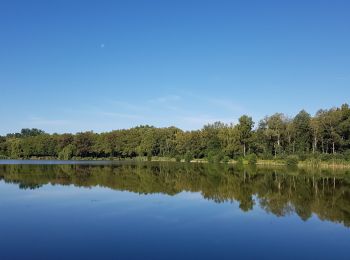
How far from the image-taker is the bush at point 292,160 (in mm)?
66812

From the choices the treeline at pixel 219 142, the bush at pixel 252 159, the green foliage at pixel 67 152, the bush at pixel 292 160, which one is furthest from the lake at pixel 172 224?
the green foliage at pixel 67 152

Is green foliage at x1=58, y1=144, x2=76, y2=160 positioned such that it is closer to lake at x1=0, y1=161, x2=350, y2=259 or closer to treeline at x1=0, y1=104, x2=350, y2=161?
treeline at x1=0, y1=104, x2=350, y2=161

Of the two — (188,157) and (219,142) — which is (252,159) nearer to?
(219,142)

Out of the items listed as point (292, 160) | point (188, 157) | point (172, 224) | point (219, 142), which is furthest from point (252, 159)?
point (172, 224)

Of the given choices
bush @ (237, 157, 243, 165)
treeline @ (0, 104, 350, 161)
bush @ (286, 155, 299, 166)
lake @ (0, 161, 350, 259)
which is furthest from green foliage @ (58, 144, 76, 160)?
lake @ (0, 161, 350, 259)

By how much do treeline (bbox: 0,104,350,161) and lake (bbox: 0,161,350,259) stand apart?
42189 mm

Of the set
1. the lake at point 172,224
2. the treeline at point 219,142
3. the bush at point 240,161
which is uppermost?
the treeline at point 219,142

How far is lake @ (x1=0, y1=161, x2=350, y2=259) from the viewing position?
12.1m

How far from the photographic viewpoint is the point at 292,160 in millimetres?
67062

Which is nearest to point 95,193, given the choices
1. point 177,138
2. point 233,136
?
point 233,136

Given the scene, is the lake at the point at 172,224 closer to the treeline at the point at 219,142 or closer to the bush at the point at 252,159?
the treeline at the point at 219,142

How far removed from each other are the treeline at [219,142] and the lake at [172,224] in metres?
42.2

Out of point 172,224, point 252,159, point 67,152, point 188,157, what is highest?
point 67,152

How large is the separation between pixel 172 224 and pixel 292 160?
54.5m
